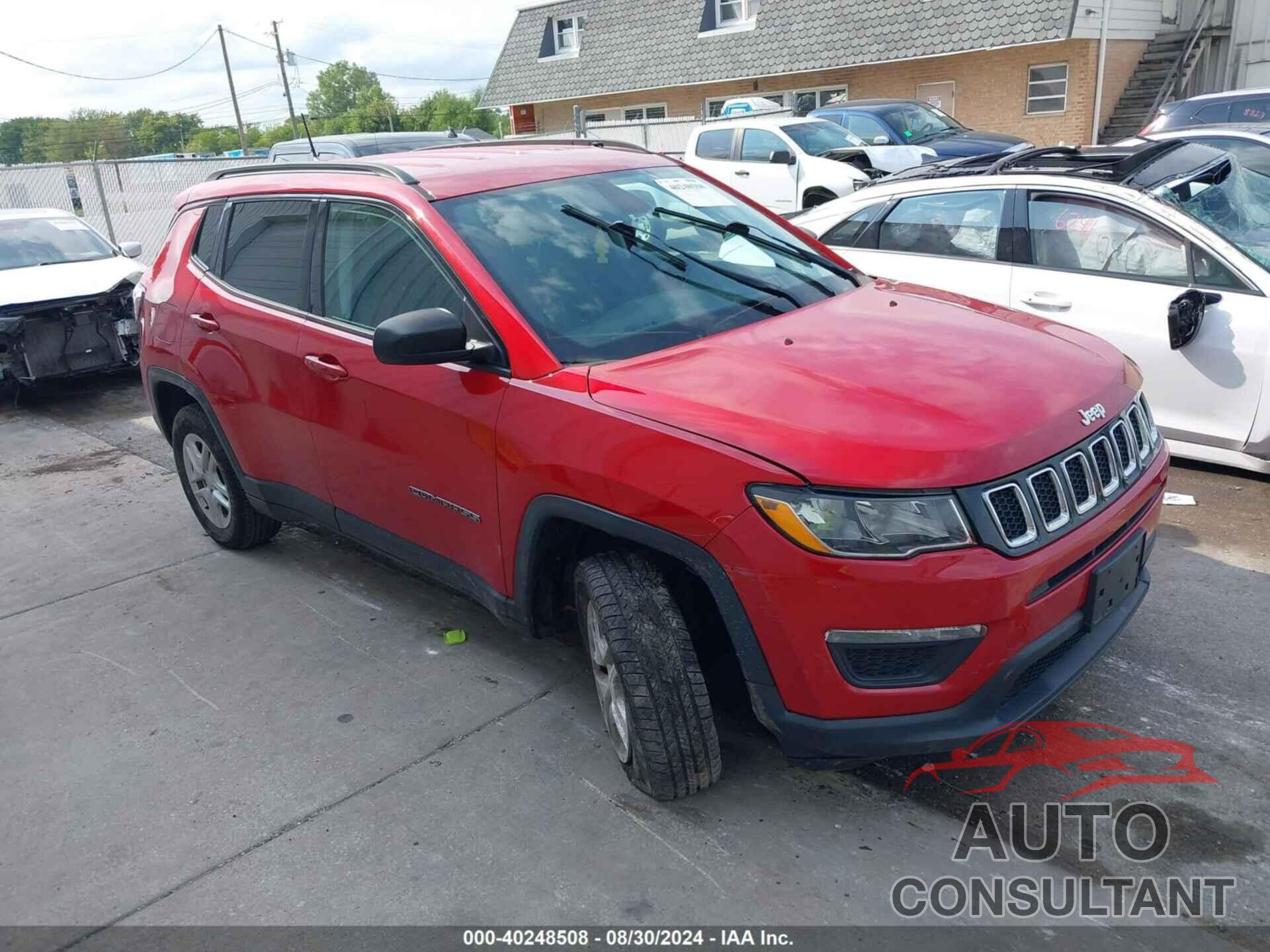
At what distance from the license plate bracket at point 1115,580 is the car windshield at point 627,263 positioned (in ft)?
4.30

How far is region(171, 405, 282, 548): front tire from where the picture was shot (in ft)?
16.4

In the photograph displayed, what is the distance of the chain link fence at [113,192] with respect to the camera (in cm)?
1691

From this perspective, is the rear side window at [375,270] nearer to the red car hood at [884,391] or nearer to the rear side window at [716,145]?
the red car hood at [884,391]

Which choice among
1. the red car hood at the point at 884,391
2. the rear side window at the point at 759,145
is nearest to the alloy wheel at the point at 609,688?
the red car hood at the point at 884,391

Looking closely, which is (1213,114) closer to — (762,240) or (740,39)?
(762,240)

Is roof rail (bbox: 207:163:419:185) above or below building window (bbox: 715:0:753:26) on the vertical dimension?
below

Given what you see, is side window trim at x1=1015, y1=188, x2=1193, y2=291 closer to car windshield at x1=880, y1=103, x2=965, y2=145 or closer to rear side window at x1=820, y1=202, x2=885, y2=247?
rear side window at x1=820, y1=202, x2=885, y2=247

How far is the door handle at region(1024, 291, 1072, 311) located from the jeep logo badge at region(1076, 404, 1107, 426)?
2.74 metres

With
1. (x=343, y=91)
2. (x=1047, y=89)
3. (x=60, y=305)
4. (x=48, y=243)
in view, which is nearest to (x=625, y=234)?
(x=60, y=305)

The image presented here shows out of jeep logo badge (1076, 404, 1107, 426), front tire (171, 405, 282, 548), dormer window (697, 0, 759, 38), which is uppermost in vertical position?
dormer window (697, 0, 759, 38)

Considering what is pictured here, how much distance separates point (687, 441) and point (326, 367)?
1.77 metres

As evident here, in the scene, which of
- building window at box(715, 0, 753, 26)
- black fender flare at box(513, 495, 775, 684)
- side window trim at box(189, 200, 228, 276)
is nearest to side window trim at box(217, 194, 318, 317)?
side window trim at box(189, 200, 228, 276)

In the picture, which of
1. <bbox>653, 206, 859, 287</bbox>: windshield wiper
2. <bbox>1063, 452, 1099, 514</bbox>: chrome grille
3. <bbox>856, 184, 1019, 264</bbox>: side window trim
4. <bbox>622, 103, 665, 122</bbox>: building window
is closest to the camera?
<bbox>1063, 452, 1099, 514</bbox>: chrome grille

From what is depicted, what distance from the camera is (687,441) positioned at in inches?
107
